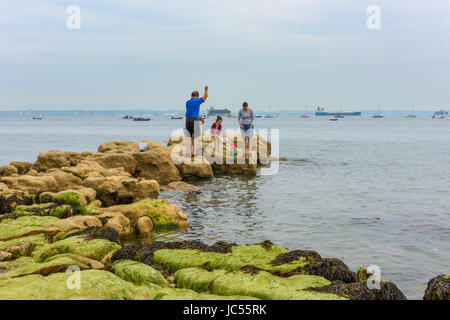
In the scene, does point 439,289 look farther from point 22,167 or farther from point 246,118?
point 22,167

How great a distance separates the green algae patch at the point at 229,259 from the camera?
763 centimetres

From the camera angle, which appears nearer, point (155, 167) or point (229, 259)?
point (229, 259)

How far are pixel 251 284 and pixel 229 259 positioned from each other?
173cm

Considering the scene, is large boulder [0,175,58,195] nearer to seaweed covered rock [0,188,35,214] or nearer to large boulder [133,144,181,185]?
seaweed covered rock [0,188,35,214]

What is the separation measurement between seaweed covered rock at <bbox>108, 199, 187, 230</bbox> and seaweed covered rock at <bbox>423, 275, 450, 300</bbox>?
289 inches

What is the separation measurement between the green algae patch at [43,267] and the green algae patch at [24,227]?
2.14 metres

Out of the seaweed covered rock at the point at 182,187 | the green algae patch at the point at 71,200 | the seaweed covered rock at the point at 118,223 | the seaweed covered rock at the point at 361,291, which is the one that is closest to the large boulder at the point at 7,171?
the green algae patch at the point at 71,200

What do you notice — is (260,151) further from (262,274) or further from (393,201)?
(262,274)

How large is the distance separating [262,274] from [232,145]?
18.1 metres

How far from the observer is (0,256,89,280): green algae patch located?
22.6 feet

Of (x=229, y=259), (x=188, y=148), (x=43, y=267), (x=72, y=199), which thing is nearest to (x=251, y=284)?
(x=229, y=259)

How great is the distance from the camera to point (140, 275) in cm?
677

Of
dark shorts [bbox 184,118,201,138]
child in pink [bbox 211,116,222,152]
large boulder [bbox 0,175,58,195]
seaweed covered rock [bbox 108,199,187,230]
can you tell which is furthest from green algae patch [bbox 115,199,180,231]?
child in pink [bbox 211,116,222,152]
